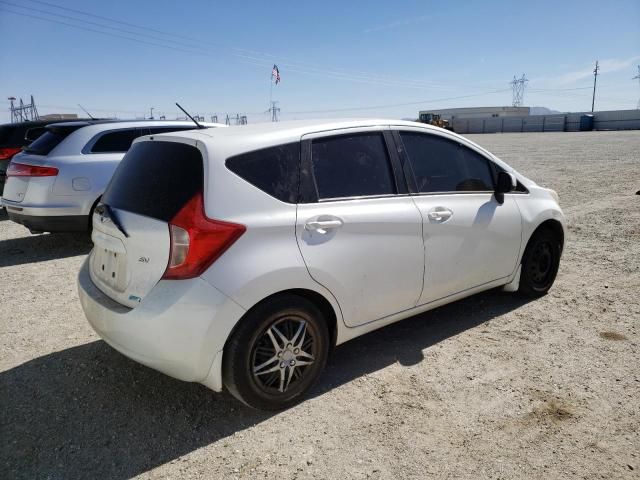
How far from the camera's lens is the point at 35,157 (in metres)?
6.51

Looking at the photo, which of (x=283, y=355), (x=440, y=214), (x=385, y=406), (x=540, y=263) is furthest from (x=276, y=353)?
(x=540, y=263)

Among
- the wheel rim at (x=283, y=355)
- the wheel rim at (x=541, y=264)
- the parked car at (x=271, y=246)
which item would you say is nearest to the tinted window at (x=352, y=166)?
the parked car at (x=271, y=246)

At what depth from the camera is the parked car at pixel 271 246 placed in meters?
2.57

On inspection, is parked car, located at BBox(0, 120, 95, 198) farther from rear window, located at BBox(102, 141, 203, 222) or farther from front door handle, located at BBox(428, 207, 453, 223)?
front door handle, located at BBox(428, 207, 453, 223)

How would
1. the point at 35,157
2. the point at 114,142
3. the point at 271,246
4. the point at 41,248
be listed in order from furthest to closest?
the point at 41,248, the point at 114,142, the point at 35,157, the point at 271,246

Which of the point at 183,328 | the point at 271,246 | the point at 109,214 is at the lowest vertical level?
the point at 183,328

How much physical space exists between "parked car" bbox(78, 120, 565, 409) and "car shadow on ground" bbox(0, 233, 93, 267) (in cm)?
385

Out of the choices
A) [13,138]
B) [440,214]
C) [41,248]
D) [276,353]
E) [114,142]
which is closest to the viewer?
[276,353]

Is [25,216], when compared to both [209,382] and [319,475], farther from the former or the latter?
[319,475]

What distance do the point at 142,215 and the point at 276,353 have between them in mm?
1112

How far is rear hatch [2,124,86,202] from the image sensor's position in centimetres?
640

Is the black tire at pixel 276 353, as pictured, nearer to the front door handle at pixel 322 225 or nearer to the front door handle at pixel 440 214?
the front door handle at pixel 322 225

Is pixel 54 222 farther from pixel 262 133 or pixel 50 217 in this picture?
pixel 262 133

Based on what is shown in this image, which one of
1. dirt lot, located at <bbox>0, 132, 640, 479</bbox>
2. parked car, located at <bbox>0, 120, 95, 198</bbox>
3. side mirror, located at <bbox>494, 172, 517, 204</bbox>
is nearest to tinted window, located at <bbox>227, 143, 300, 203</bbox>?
dirt lot, located at <bbox>0, 132, 640, 479</bbox>
